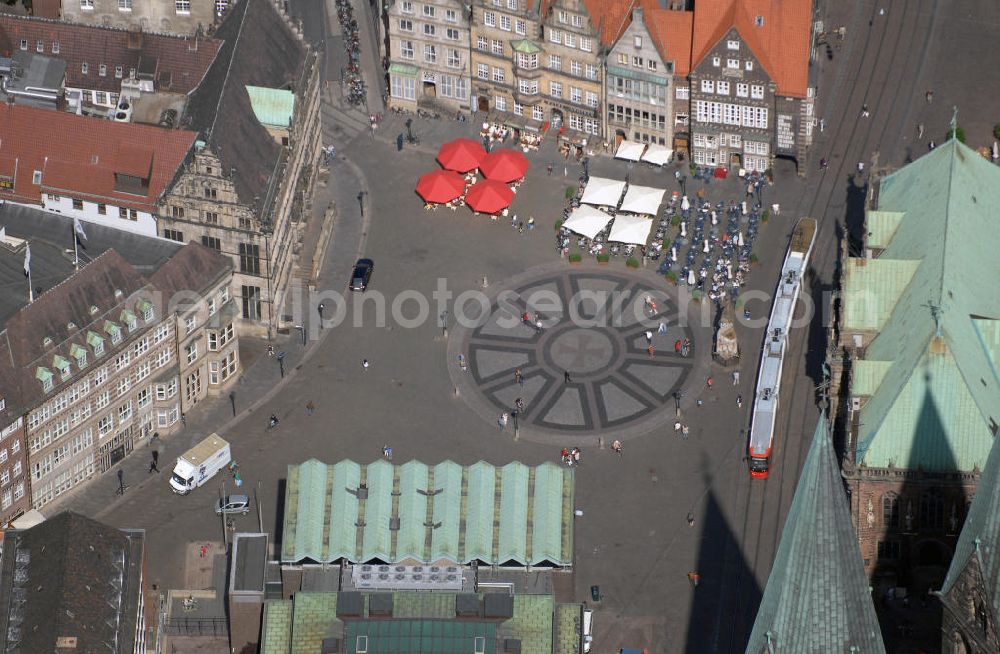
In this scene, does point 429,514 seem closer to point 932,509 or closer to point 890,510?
point 890,510

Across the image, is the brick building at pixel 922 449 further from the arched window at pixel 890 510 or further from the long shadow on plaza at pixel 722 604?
the long shadow on plaza at pixel 722 604

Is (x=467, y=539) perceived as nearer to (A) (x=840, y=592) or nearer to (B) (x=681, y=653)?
(B) (x=681, y=653)

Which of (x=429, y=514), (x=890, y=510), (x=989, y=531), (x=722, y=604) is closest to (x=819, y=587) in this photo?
(x=989, y=531)

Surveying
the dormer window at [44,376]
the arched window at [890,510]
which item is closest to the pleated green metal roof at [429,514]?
the arched window at [890,510]

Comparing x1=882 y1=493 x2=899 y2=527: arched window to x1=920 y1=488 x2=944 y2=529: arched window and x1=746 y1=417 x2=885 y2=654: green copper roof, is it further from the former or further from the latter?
x1=746 y1=417 x2=885 y2=654: green copper roof

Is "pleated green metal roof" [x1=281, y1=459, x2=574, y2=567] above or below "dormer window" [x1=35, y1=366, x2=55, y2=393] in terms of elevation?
below

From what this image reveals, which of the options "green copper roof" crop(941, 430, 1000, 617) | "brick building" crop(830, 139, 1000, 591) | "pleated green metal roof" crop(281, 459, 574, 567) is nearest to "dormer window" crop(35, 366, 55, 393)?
"pleated green metal roof" crop(281, 459, 574, 567)
